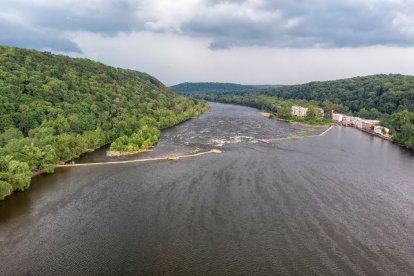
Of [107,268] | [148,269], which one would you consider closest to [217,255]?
[148,269]

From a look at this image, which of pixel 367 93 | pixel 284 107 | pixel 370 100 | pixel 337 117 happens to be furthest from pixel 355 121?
pixel 284 107

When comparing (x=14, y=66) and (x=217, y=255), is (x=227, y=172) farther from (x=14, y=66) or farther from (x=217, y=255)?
(x=14, y=66)

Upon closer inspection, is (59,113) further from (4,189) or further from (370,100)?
(370,100)

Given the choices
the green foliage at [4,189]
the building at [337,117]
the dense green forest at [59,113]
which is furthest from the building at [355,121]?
the green foliage at [4,189]

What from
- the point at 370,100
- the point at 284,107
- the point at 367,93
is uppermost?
the point at 367,93

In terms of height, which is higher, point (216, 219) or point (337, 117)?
point (337, 117)

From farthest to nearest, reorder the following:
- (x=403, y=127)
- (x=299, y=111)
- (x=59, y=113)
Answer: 1. (x=299, y=111)
2. (x=403, y=127)
3. (x=59, y=113)
